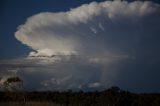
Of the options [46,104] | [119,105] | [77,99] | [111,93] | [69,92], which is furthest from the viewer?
[69,92]

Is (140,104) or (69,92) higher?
(69,92)

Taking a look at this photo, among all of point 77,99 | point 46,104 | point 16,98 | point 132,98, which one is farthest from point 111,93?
point 16,98

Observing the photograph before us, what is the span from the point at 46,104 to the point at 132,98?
10402 millimetres

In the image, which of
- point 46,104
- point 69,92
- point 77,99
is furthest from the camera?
point 69,92

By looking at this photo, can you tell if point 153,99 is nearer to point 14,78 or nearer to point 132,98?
point 132,98

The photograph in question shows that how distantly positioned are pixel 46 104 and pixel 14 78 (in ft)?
42.4

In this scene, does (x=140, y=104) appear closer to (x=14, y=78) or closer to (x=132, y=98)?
(x=132, y=98)

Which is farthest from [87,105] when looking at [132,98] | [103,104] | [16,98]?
[16,98]

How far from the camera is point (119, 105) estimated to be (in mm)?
34406

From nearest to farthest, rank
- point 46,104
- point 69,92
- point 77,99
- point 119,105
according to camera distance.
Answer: point 46,104 → point 119,105 → point 77,99 → point 69,92

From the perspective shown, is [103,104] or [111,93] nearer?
[103,104]

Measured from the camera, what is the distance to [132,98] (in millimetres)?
36906

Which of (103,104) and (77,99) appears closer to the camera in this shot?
(103,104)

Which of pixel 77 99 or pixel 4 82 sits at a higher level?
pixel 4 82
